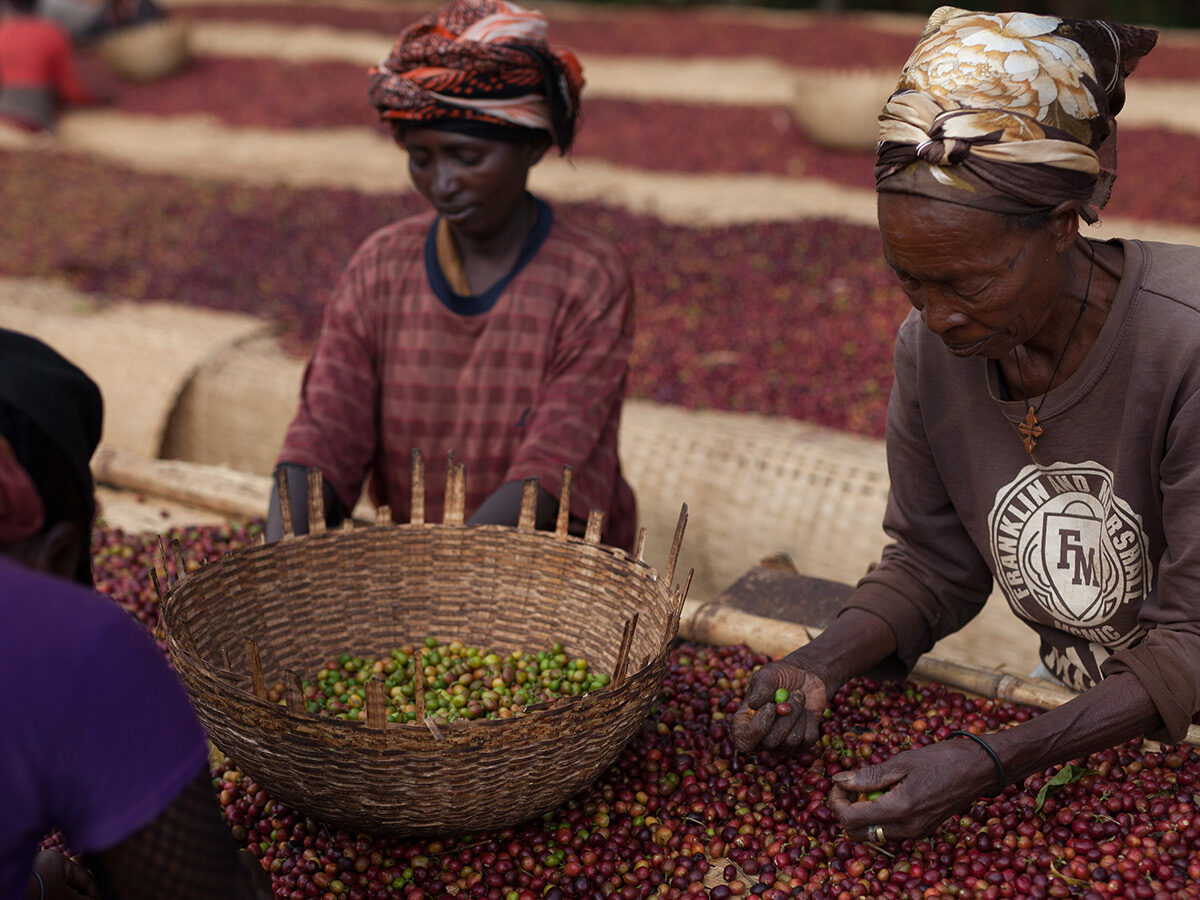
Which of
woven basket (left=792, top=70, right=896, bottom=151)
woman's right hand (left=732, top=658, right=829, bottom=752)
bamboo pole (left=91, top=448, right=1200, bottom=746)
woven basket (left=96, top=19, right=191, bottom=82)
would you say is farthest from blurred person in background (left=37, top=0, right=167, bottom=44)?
woman's right hand (left=732, top=658, right=829, bottom=752)

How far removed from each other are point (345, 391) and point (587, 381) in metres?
0.63

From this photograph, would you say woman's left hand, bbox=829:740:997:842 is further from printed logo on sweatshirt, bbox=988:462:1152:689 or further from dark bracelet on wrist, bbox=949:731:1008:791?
printed logo on sweatshirt, bbox=988:462:1152:689

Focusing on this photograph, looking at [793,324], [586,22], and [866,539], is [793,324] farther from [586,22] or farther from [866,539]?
[586,22]

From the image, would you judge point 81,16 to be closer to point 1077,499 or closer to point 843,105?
point 843,105

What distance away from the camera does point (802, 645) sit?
7.93ft

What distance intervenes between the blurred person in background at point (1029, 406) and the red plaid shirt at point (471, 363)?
95 centimetres

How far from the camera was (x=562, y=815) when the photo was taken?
6.53 ft

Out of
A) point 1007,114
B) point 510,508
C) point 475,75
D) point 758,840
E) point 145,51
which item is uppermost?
point 1007,114

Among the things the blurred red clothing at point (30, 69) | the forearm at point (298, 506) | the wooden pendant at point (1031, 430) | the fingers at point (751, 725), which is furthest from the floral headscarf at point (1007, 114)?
the blurred red clothing at point (30, 69)

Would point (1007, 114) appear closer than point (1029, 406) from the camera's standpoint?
Yes

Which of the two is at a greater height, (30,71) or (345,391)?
(345,391)

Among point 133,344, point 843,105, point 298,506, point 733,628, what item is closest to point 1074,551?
point 733,628

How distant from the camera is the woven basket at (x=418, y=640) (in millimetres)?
1655

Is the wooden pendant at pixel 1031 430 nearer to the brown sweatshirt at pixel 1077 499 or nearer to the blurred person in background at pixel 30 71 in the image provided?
the brown sweatshirt at pixel 1077 499
